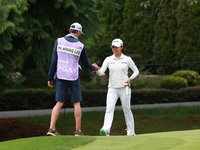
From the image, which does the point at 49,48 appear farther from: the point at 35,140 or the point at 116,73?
the point at 35,140

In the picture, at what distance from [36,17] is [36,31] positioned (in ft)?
1.37

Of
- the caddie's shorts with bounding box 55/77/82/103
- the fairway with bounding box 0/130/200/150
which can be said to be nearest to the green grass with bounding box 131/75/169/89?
the caddie's shorts with bounding box 55/77/82/103

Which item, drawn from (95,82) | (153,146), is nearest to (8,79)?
(153,146)

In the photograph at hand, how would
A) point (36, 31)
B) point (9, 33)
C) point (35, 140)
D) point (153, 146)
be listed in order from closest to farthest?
point (153, 146)
point (35, 140)
point (9, 33)
point (36, 31)

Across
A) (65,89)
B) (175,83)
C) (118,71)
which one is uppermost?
(118,71)

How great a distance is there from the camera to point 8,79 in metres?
7.99

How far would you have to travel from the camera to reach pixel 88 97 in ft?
44.4

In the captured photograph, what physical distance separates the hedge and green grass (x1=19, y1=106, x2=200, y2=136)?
2.20 metres

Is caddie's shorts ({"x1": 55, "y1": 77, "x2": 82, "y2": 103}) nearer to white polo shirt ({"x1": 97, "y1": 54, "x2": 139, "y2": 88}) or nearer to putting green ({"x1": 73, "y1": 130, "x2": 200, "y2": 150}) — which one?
white polo shirt ({"x1": 97, "y1": 54, "x2": 139, "y2": 88})

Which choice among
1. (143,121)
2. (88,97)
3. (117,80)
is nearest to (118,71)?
(117,80)

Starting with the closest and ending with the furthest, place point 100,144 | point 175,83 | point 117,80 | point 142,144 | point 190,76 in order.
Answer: point 142,144 < point 100,144 < point 117,80 < point 175,83 < point 190,76

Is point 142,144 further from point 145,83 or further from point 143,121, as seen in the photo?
point 145,83

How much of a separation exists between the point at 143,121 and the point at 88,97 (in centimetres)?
399

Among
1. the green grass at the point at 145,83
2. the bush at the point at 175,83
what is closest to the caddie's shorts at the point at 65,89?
the bush at the point at 175,83
